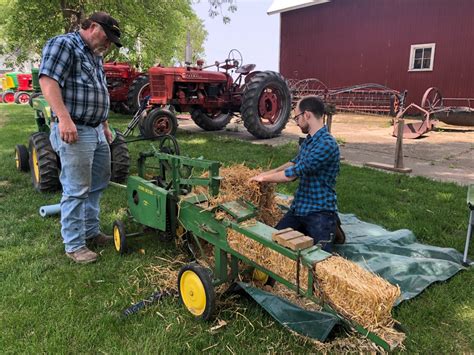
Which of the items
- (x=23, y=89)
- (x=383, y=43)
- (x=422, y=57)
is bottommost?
(x=23, y=89)

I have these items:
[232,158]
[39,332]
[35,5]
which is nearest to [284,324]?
[39,332]

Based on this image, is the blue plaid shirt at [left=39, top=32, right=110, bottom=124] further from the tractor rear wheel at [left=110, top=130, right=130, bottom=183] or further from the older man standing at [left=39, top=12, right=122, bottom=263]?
the tractor rear wheel at [left=110, top=130, right=130, bottom=183]

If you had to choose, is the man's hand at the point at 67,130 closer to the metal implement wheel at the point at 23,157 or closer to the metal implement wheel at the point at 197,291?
the metal implement wheel at the point at 197,291

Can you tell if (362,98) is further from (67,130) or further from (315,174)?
(67,130)

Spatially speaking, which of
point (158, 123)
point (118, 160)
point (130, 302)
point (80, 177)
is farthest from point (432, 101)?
point (130, 302)

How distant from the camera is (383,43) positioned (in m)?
18.8

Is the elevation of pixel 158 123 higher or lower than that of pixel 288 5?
lower

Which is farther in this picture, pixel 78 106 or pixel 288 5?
pixel 288 5

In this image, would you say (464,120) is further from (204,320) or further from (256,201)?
(204,320)

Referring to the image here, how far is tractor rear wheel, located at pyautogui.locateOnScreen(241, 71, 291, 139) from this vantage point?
9.56m

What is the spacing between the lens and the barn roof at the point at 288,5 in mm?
21025

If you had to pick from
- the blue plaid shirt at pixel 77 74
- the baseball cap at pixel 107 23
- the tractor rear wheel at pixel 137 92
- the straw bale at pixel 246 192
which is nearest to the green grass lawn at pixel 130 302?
the straw bale at pixel 246 192

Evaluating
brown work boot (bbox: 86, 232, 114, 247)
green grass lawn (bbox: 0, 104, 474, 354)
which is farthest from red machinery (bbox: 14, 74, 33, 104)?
brown work boot (bbox: 86, 232, 114, 247)

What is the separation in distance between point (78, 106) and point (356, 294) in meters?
2.57
